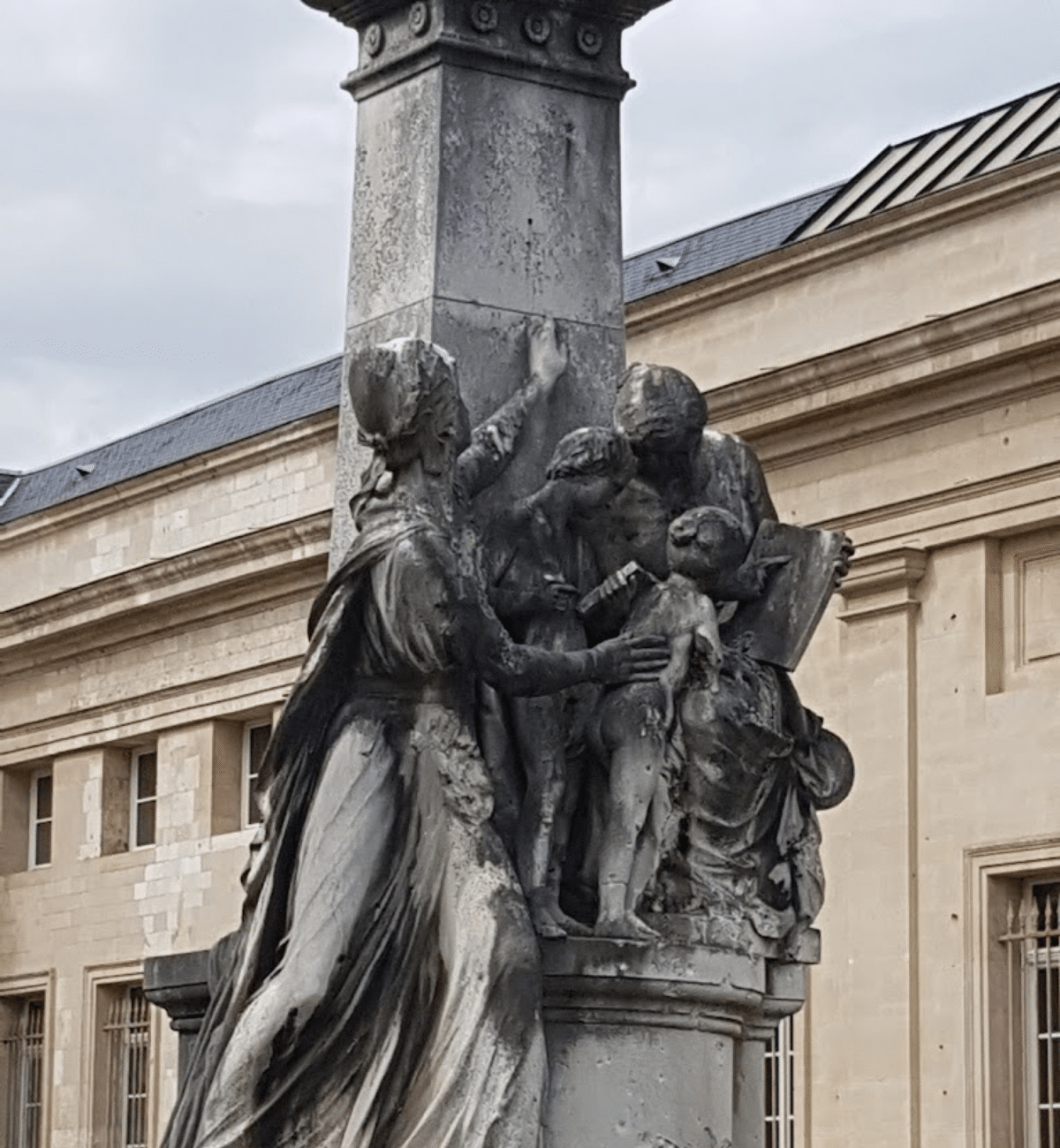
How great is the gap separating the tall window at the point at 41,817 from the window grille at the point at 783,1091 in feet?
46.8

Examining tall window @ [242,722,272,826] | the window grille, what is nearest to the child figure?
the window grille

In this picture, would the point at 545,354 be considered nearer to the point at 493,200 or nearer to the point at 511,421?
the point at 511,421

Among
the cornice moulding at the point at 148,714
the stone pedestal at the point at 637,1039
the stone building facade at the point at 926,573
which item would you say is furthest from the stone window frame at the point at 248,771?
the stone pedestal at the point at 637,1039

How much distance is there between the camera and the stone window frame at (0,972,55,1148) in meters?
38.4

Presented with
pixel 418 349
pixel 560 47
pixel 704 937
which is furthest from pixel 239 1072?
pixel 560 47

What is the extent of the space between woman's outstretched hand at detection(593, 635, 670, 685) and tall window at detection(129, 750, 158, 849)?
94.0ft

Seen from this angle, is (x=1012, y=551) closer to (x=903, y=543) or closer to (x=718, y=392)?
(x=903, y=543)

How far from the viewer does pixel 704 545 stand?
32.8 feet

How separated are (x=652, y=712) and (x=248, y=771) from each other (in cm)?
2746

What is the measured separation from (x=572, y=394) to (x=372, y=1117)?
2.08 meters

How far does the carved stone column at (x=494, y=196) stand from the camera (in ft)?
34.0

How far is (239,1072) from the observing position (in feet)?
31.1

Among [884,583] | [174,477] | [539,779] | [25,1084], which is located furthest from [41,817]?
[539,779]

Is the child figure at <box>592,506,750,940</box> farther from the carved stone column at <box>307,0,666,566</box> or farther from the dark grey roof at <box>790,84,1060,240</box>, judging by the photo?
the dark grey roof at <box>790,84,1060,240</box>
